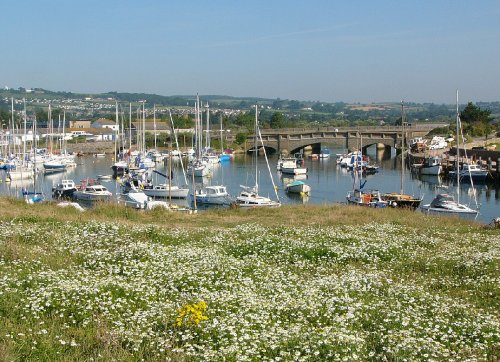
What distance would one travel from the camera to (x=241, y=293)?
14016 millimetres

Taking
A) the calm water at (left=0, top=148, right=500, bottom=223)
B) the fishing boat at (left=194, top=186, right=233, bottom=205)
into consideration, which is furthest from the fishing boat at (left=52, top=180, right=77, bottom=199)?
the fishing boat at (left=194, top=186, right=233, bottom=205)

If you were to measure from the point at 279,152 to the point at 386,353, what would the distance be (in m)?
124

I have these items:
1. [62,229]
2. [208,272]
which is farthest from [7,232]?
[208,272]

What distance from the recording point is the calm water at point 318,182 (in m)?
68.8

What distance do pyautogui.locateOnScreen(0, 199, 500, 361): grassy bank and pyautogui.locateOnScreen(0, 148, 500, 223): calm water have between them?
3747 centimetres

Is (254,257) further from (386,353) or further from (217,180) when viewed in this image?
(217,180)

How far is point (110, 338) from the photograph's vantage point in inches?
425

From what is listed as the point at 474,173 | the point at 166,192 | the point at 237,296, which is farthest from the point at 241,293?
the point at 474,173

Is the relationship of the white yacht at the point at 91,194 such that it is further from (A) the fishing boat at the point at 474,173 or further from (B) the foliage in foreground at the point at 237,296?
(A) the fishing boat at the point at 474,173

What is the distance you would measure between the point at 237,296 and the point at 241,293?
0.29 metres

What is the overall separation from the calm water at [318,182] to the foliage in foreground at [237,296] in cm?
3811

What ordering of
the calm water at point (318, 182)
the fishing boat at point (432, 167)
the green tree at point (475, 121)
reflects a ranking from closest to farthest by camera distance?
the calm water at point (318, 182)
the fishing boat at point (432, 167)
the green tree at point (475, 121)

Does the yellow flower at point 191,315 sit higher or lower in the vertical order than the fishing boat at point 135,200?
higher

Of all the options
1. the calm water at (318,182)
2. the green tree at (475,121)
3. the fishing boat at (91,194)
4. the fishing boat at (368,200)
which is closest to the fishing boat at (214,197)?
the calm water at (318,182)
